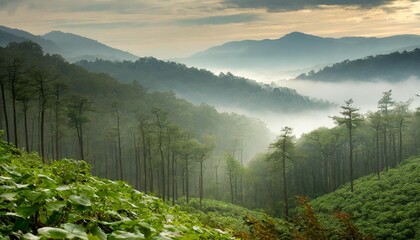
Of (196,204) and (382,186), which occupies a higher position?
(382,186)

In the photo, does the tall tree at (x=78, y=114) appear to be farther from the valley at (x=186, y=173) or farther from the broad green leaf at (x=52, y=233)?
the broad green leaf at (x=52, y=233)

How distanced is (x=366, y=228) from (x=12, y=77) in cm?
3625

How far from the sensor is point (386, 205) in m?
36.5

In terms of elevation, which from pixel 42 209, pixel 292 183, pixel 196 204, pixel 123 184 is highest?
pixel 42 209

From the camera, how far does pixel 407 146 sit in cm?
7869

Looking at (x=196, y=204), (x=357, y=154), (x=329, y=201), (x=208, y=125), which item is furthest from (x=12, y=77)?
(x=208, y=125)

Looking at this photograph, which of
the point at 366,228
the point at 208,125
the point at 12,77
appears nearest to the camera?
the point at 366,228

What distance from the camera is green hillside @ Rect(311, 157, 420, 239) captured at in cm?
2985

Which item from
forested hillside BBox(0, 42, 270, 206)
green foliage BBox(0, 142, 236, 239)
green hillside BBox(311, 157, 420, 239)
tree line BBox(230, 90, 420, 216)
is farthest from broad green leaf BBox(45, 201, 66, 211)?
tree line BBox(230, 90, 420, 216)

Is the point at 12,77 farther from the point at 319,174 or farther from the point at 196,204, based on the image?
the point at 319,174

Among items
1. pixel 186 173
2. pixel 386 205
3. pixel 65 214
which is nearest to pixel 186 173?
pixel 186 173

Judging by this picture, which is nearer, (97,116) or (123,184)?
(123,184)

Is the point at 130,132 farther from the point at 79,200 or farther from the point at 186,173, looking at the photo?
the point at 79,200

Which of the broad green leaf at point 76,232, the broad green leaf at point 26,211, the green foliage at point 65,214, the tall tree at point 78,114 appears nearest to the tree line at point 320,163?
the tall tree at point 78,114
